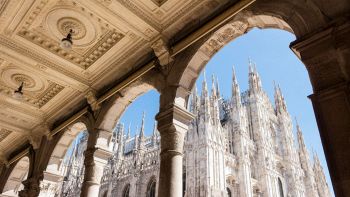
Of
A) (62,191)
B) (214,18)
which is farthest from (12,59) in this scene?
(62,191)

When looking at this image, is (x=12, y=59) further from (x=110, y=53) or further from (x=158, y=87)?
(x=158, y=87)

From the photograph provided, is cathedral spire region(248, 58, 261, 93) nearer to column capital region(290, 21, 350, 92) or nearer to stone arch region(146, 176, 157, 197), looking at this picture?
stone arch region(146, 176, 157, 197)

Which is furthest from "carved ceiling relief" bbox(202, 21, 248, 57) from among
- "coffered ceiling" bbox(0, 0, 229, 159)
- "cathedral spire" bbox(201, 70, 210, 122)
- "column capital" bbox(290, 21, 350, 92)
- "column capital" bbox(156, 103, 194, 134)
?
"cathedral spire" bbox(201, 70, 210, 122)

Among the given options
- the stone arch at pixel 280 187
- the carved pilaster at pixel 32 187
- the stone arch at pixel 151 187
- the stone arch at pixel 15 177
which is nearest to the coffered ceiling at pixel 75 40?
the carved pilaster at pixel 32 187

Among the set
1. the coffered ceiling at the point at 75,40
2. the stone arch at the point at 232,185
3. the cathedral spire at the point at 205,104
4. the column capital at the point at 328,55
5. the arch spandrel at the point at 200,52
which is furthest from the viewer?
the cathedral spire at the point at 205,104

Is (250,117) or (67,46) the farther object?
(250,117)

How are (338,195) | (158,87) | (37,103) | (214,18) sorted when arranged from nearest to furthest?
(338,195)
(214,18)
(158,87)
(37,103)

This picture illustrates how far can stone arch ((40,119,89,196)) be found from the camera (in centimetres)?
940

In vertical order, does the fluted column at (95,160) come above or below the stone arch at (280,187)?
below

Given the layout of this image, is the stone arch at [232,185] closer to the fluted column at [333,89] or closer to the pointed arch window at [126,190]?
the pointed arch window at [126,190]

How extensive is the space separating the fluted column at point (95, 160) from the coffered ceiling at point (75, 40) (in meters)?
1.31

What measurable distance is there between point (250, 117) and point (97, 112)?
1214 inches

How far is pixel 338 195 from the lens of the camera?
3.07m

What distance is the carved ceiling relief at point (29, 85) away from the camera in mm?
8008
